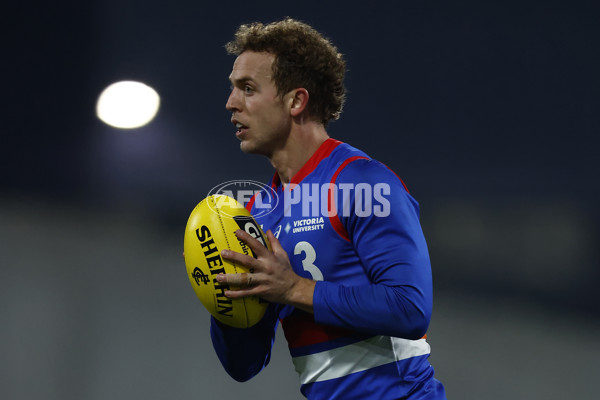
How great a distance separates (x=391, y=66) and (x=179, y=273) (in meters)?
1.40

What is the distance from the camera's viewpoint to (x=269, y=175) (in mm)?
2604

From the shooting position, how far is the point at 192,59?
272 cm

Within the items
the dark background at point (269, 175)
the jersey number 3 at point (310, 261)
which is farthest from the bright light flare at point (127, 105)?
the jersey number 3 at point (310, 261)

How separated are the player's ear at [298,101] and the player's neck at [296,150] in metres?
0.04

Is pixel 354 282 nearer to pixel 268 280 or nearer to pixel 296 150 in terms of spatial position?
pixel 268 280

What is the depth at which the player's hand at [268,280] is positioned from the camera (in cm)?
97

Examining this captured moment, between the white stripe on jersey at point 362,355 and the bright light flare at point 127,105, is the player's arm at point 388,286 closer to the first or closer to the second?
the white stripe on jersey at point 362,355

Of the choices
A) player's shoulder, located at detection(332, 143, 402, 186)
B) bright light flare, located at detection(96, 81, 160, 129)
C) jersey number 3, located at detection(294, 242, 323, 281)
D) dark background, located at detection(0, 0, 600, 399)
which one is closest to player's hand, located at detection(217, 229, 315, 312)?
jersey number 3, located at detection(294, 242, 323, 281)

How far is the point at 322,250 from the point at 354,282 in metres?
0.09

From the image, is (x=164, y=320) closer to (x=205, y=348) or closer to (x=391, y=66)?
(x=205, y=348)

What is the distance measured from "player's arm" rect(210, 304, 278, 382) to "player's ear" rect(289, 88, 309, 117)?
0.44 metres

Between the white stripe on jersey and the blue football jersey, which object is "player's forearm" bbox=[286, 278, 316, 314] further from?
the white stripe on jersey

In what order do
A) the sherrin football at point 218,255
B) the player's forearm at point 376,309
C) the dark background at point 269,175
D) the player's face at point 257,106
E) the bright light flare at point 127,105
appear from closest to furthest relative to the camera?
1. the player's forearm at point 376,309
2. the sherrin football at point 218,255
3. the player's face at point 257,106
4. the dark background at point 269,175
5. the bright light flare at point 127,105

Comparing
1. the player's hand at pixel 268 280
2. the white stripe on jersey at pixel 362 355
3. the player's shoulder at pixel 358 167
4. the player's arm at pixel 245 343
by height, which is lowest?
the white stripe on jersey at pixel 362 355
